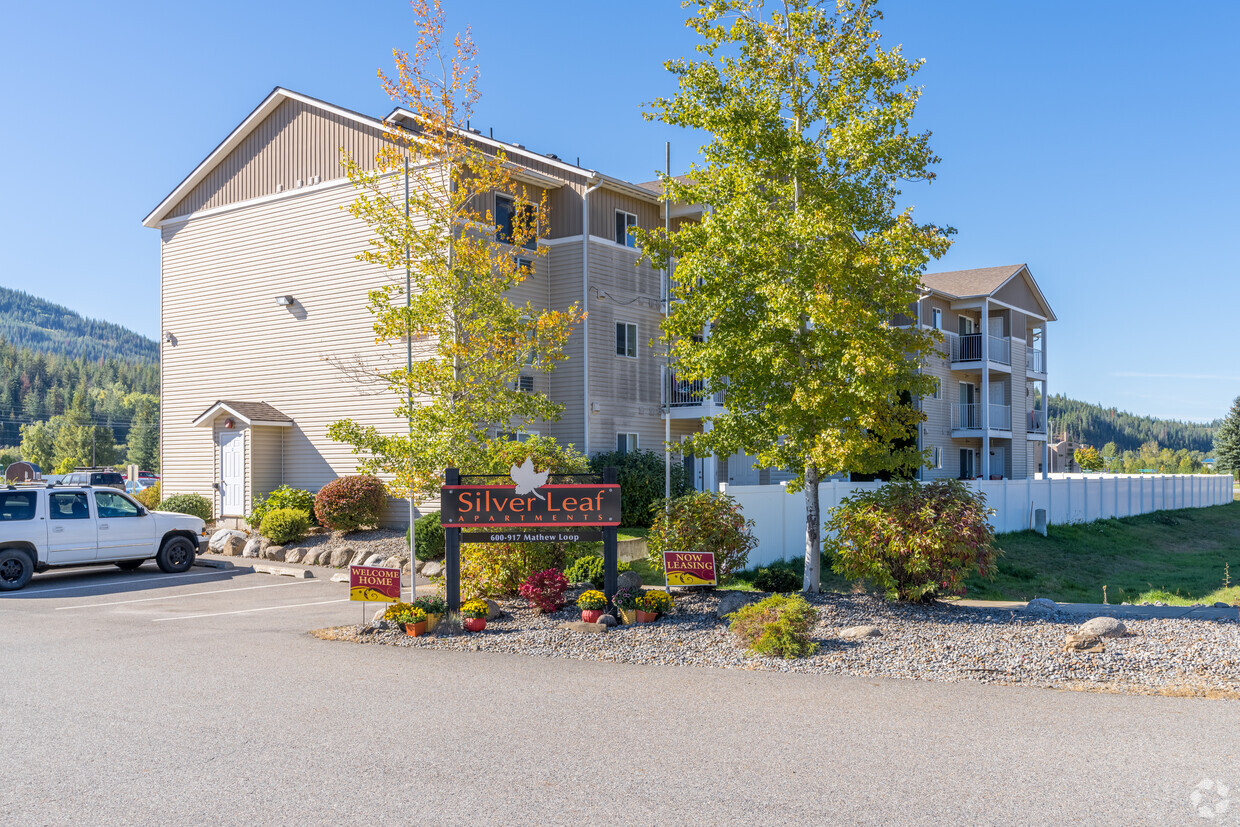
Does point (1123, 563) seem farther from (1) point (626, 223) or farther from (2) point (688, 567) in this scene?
(2) point (688, 567)

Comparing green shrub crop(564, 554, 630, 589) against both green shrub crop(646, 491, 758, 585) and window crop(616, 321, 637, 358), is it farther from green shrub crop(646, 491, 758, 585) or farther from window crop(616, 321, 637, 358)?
window crop(616, 321, 637, 358)

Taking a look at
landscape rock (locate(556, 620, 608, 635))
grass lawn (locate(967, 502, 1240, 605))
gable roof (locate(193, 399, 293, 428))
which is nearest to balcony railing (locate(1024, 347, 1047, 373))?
grass lawn (locate(967, 502, 1240, 605))

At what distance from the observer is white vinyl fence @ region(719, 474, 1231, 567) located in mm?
18281

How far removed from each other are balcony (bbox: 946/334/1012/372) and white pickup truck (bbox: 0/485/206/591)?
30.8 metres

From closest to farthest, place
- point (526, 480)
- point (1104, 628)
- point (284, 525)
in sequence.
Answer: point (1104, 628) → point (526, 480) → point (284, 525)

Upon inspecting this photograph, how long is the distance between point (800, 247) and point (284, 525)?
13384 millimetres

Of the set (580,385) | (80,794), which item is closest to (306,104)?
(580,385)

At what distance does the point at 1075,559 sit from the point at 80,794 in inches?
920

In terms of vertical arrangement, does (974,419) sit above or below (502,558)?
above

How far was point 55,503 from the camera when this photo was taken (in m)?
16.3

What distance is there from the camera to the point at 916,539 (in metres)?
11.3

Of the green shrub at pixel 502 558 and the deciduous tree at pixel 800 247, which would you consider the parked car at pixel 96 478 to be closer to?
the green shrub at pixel 502 558

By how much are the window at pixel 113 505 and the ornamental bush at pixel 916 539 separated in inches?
519

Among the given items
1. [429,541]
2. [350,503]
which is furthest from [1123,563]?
[350,503]
